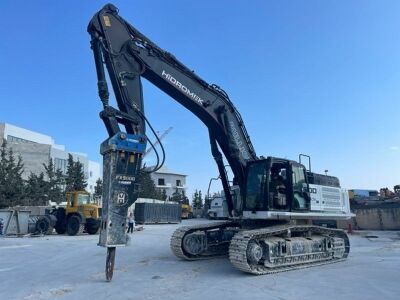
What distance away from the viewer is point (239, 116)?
1252cm

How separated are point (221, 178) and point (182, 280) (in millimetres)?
4365

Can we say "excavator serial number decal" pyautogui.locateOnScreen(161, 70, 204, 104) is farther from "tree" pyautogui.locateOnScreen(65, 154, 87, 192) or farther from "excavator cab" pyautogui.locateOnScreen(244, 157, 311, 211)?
"tree" pyautogui.locateOnScreen(65, 154, 87, 192)

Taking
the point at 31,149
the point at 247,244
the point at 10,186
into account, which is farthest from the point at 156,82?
the point at 31,149

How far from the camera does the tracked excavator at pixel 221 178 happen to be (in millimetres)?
8203

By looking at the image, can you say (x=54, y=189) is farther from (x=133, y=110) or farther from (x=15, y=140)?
(x=133, y=110)

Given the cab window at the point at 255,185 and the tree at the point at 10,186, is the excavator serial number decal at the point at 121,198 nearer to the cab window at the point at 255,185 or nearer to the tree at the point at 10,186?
the cab window at the point at 255,185

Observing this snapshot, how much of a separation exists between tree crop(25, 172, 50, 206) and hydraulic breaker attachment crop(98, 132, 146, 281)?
38392mm

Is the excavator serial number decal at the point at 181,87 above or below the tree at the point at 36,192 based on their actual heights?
below

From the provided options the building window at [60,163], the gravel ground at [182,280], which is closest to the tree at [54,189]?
the building window at [60,163]

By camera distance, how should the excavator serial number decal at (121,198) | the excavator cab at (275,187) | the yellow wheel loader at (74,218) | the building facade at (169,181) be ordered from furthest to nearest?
the building facade at (169,181), the yellow wheel loader at (74,218), the excavator cab at (275,187), the excavator serial number decal at (121,198)

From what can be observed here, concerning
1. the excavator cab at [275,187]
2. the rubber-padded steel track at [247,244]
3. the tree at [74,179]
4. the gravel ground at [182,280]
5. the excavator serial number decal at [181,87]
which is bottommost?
the gravel ground at [182,280]

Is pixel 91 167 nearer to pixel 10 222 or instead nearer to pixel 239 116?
pixel 10 222

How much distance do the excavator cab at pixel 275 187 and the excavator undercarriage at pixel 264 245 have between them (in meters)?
0.65

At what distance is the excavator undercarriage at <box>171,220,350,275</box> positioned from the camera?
1005 cm
